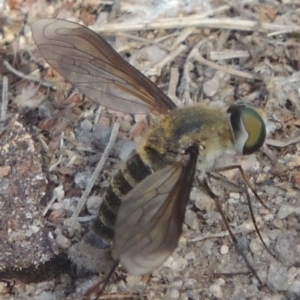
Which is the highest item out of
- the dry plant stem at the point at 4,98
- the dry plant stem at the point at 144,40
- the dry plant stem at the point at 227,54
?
the dry plant stem at the point at 4,98

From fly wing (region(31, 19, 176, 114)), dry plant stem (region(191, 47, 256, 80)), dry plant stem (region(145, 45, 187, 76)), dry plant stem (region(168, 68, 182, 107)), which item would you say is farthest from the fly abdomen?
dry plant stem (region(191, 47, 256, 80))

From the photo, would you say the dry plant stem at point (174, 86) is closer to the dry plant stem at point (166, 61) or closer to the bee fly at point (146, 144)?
the dry plant stem at point (166, 61)

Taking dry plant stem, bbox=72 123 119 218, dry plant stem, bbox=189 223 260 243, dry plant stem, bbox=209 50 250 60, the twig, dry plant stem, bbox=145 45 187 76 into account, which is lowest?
dry plant stem, bbox=189 223 260 243

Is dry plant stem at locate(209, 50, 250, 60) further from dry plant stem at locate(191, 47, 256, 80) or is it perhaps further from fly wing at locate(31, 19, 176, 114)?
fly wing at locate(31, 19, 176, 114)

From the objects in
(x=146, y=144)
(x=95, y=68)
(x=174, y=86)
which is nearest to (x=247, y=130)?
(x=146, y=144)

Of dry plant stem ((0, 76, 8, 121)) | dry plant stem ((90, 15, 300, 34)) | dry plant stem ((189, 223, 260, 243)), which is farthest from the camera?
dry plant stem ((90, 15, 300, 34))

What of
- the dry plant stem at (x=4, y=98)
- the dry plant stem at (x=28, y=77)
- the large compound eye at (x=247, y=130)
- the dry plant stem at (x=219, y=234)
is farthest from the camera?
the dry plant stem at (x=28, y=77)

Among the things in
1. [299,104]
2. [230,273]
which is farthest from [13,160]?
[299,104]

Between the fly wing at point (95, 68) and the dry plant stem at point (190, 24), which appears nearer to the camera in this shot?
the fly wing at point (95, 68)

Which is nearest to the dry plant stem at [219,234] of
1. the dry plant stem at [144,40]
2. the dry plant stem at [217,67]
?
the dry plant stem at [217,67]
